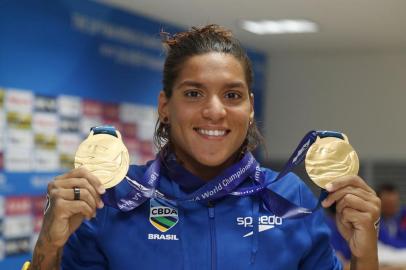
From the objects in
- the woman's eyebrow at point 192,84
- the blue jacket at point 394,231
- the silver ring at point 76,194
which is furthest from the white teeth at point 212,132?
the blue jacket at point 394,231

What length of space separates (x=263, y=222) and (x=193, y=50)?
48 cm

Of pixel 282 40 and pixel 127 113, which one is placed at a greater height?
pixel 282 40

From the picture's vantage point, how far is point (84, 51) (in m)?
5.16

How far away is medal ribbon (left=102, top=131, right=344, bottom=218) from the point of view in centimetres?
172

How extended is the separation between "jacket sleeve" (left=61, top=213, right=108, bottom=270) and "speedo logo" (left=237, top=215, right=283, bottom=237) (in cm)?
37

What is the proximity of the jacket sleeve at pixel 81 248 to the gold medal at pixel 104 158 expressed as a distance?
14cm

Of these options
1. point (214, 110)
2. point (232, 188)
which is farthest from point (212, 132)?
point (232, 188)

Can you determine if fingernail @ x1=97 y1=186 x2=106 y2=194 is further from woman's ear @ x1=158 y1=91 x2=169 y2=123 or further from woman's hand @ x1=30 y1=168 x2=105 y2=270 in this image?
woman's ear @ x1=158 y1=91 x2=169 y2=123

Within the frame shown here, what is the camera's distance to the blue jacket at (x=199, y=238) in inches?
66.0

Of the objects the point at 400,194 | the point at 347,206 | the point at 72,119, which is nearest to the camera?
the point at 347,206

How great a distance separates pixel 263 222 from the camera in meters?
1.76

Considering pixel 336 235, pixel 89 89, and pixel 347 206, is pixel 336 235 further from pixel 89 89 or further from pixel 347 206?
pixel 347 206

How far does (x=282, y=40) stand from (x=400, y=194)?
2251 millimetres

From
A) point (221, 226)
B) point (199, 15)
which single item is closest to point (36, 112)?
point (199, 15)
